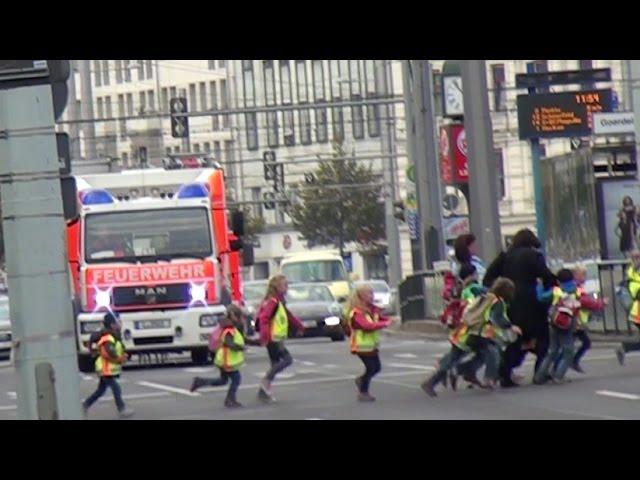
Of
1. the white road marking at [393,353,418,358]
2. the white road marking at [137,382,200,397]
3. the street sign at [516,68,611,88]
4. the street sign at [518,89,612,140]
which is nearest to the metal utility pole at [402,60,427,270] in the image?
the street sign at [518,89,612,140]

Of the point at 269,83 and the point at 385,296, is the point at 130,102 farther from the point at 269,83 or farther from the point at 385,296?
the point at 385,296

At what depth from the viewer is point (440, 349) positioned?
3622 centimetres

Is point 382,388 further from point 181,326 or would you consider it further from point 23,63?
point 23,63

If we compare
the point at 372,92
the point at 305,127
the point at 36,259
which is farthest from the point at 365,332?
the point at 305,127

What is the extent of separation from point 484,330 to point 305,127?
78483 mm

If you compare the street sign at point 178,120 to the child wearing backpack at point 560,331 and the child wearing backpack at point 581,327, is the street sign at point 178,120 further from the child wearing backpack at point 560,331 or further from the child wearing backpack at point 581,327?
the child wearing backpack at point 560,331

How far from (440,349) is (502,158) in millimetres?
48360

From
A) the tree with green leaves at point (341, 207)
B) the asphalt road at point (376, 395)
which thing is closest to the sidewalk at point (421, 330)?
the asphalt road at point (376, 395)

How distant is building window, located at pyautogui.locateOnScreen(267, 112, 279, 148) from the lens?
101750 millimetres

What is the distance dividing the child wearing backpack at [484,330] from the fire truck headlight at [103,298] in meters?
10.4

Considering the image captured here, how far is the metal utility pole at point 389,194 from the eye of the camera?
71938 millimetres

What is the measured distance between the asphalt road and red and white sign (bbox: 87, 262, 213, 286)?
1.41 meters

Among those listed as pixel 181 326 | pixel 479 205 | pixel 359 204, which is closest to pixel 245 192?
pixel 359 204
